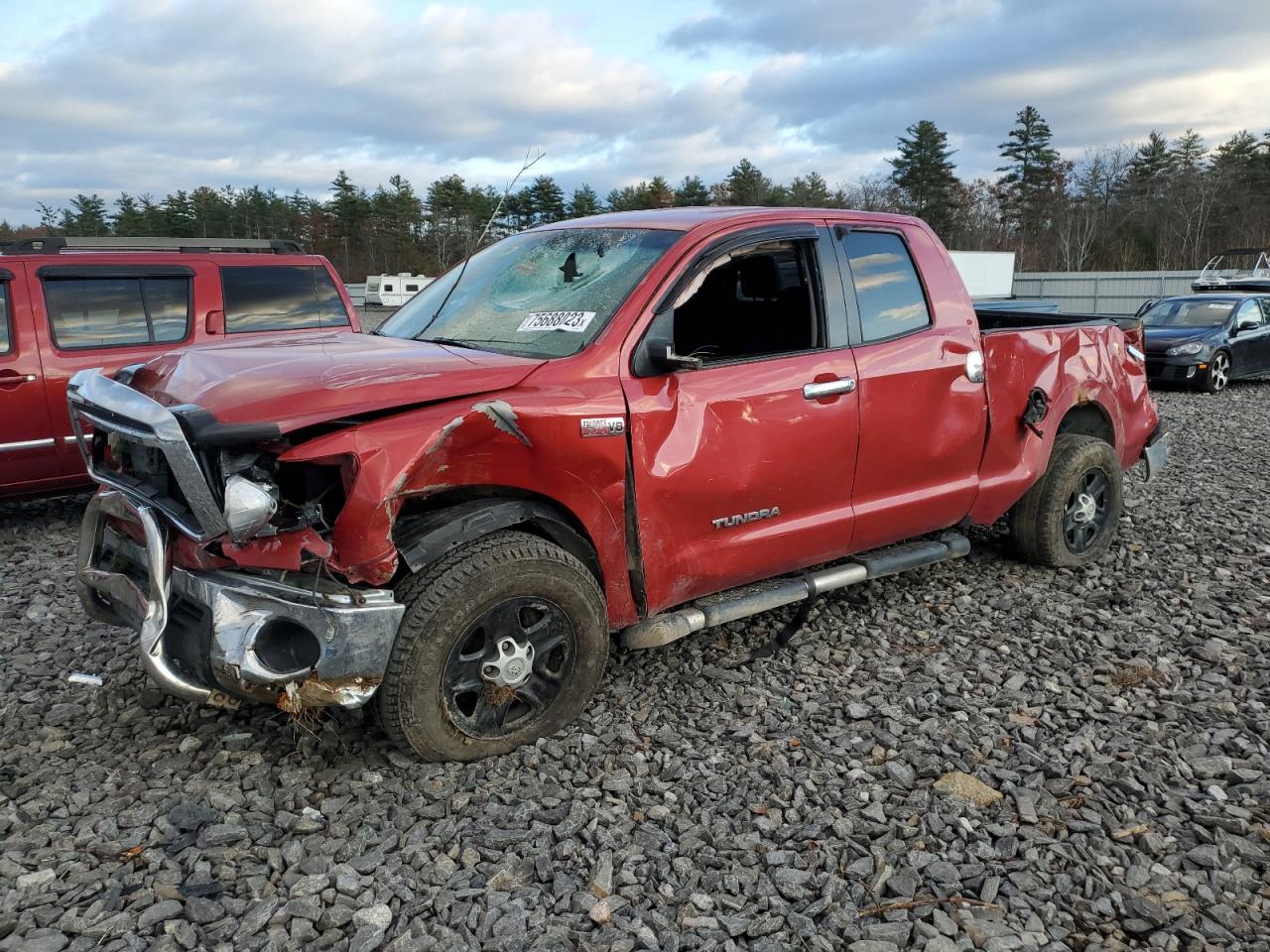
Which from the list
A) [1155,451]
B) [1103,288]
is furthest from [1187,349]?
[1103,288]

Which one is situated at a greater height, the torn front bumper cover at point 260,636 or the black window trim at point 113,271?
the black window trim at point 113,271

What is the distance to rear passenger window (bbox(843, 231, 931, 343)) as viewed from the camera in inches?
166

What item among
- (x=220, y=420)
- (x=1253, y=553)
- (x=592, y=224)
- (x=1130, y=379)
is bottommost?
(x=1253, y=553)

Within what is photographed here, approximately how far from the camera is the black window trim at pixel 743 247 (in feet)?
11.3

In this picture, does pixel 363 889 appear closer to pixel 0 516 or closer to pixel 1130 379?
pixel 1130 379

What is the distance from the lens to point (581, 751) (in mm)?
3383

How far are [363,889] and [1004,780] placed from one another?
218 cm

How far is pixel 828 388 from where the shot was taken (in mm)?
3902

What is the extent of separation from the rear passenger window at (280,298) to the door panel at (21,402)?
4.38 feet

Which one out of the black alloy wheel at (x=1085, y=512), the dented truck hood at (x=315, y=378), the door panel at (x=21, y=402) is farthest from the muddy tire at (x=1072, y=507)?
the door panel at (x=21, y=402)

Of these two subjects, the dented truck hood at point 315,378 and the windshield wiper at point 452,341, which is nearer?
the dented truck hood at point 315,378

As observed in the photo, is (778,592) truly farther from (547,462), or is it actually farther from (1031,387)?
(1031,387)

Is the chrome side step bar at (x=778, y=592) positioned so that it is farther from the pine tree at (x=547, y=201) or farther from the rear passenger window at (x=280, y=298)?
the pine tree at (x=547, y=201)

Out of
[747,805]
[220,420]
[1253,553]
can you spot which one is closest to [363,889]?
[747,805]
